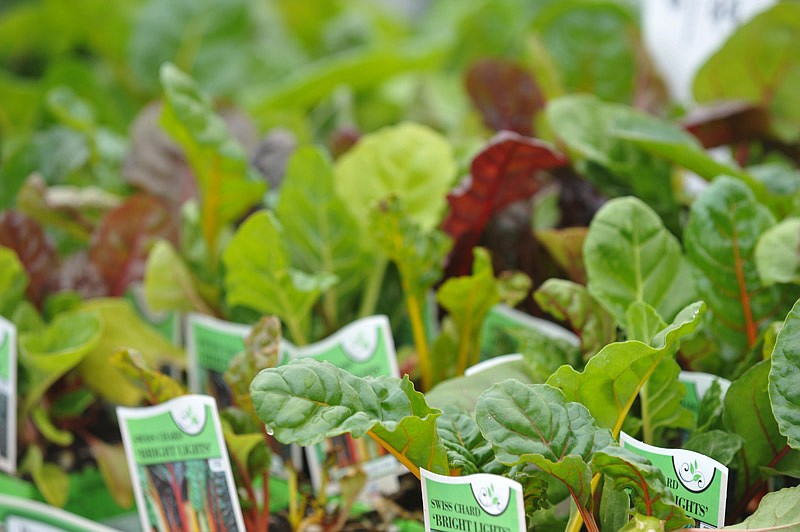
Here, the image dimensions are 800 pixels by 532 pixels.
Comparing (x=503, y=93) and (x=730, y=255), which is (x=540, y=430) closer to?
(x=730, y=255)

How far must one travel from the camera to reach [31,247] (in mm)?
812

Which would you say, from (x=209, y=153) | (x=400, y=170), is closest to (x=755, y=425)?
(x=400, y=170)

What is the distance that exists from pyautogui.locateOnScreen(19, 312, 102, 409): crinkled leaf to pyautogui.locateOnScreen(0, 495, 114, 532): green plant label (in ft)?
0.32

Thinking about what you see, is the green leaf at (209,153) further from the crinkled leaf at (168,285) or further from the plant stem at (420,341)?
the plant stem at (420,341)

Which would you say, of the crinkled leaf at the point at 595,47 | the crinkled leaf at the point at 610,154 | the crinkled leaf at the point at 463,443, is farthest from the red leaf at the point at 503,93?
the crinkled leaf at the point at 463,443

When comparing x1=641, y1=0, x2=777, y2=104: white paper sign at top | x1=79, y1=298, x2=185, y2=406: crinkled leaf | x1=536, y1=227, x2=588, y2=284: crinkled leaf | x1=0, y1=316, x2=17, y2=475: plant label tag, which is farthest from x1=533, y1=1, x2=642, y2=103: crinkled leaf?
x1=0, y1=316, x2=17, y2=475: plant label tag

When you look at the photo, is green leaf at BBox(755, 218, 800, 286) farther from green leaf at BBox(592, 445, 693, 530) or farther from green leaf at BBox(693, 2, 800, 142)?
green leaf at BBox(693, 2, 800, 142)

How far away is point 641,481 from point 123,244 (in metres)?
0.56

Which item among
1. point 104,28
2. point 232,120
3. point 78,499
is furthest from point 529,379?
point 104,28

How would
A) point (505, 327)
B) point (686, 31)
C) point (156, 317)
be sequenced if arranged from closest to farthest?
point (505, 327) → point (156, 317) → point (686, 31)

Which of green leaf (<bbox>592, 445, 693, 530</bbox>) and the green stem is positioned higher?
the green stem

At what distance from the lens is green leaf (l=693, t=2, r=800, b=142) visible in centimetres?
82

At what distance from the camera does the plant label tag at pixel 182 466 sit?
0.57 m

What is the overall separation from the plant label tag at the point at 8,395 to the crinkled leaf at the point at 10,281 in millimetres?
40
